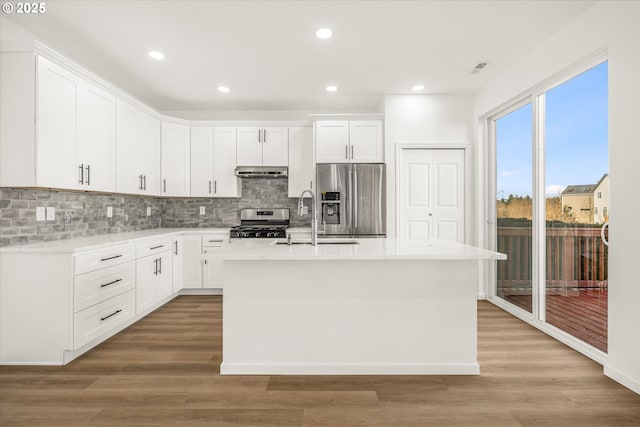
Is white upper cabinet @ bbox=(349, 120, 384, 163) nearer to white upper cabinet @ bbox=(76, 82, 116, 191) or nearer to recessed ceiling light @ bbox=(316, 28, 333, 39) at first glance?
recessed ceiling light @ bbox=(316, 28, 333, 39)

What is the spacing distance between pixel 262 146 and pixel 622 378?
14.6 ft

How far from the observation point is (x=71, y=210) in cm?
348

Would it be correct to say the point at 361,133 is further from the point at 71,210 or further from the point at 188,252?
the point at 71,210

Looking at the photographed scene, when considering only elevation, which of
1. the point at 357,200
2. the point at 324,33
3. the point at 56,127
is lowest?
the point at 357,200

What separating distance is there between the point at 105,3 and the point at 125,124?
5.01 feet

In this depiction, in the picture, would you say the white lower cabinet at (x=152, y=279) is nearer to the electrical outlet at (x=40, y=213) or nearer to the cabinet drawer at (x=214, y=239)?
the cabinet drawer at (x=214, y=239)

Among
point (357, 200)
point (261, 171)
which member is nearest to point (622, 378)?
point (357, 200)

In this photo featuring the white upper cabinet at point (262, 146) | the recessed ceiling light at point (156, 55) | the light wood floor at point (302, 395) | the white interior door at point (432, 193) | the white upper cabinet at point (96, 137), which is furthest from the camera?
the white upper cabinet at point (262, 146)

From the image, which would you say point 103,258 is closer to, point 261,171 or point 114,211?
point 114,211

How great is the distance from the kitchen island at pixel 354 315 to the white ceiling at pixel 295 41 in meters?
1.86

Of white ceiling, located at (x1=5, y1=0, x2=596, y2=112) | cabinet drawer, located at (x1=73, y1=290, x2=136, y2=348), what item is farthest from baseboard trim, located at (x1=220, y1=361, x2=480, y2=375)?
white ceiling, located at (x1=5, y1=0, x2=596, y2=112)

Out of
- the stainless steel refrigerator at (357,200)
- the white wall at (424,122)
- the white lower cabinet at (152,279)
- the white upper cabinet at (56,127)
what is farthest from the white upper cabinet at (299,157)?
the white upper cabinet at (56,127)

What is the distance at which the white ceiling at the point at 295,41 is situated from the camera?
2.67 meters

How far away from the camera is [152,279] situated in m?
3.92
